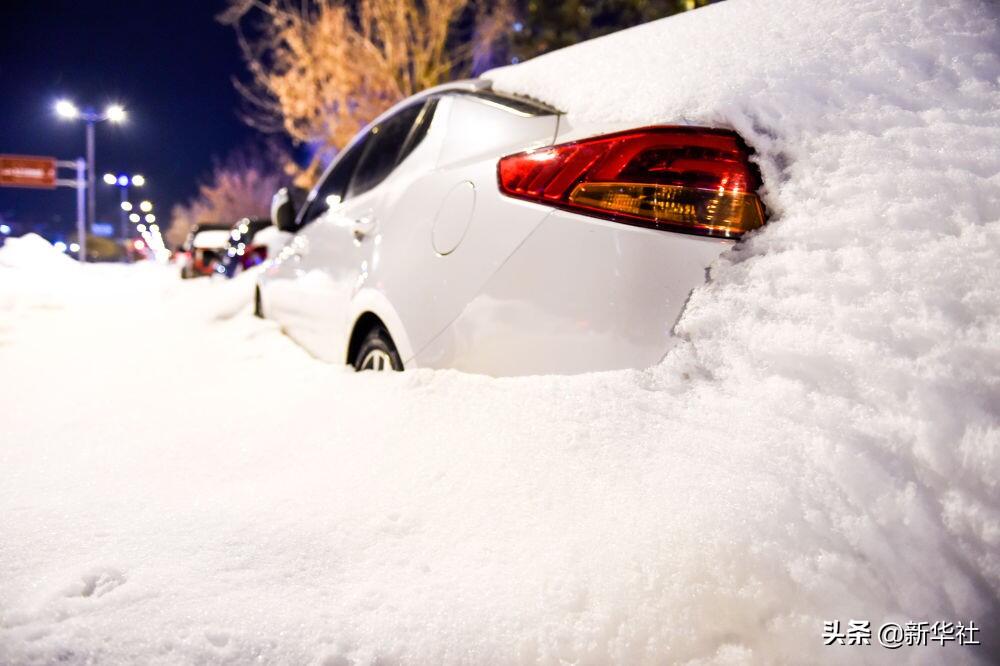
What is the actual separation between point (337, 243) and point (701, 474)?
237cm

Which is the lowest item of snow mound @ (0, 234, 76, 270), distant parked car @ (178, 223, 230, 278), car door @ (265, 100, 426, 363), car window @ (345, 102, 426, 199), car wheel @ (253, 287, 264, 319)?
distant parked car @ (178, 223, 230, 278)

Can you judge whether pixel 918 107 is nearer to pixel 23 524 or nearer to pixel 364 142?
pixel 23 524

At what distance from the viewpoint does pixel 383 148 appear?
339 cm

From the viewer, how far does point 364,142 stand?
12.8 feet

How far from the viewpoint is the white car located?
1.56m

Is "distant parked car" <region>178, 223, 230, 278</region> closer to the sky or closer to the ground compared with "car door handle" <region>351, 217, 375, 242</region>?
closer to the ground

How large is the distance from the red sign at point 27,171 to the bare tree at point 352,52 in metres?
15.0

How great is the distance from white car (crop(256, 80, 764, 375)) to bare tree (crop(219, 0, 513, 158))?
44.2ft

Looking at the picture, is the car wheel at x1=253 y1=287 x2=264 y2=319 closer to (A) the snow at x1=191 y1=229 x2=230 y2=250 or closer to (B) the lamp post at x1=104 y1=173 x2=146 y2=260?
(A) the snow at x1=191 y1=229 x2=230 y2=250

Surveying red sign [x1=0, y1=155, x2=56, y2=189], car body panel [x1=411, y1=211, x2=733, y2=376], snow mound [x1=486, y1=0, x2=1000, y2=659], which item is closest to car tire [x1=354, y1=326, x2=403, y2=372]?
car body panel [x1=411, y1=211, x2=733, y2=376]

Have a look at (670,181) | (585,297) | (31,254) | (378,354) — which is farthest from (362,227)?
(31,254)

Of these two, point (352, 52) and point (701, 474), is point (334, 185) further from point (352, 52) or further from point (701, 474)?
point (352, 52)

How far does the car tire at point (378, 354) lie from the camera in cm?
246

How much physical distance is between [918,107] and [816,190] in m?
0.42
